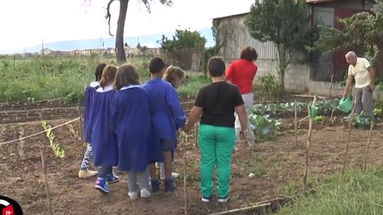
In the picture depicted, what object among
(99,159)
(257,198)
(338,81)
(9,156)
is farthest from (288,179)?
(338,81)

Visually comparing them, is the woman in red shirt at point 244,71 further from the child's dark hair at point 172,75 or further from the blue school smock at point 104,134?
the blue school smock at point 104,134

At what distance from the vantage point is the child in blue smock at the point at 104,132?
530cm

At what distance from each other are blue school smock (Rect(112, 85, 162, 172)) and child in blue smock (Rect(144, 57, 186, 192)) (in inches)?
3.9

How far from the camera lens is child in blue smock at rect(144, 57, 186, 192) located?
5.18m

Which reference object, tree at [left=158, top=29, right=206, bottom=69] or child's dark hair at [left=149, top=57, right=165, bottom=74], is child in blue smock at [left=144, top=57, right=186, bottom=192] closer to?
child's dark hair at [left=149, top=57, right=165, bottom=74]

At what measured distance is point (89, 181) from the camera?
6027 mm

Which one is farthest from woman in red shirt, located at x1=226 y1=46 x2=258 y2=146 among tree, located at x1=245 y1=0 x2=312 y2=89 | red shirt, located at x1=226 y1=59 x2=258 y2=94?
tree, located at x1=245 y1=0 x2=312 y2=89

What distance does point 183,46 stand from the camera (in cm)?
2372

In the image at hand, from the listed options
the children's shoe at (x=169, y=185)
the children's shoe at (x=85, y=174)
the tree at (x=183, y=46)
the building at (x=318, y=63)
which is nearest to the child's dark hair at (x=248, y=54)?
the children's shoe at (x=169, y=185)

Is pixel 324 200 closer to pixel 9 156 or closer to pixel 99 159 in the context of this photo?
pixel 99 159

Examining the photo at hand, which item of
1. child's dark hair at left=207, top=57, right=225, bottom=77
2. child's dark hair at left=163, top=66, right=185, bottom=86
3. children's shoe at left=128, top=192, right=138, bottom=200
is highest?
child's dark hair at left=207, top=57, right=225, bottom=77

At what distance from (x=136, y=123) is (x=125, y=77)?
45 centimetres

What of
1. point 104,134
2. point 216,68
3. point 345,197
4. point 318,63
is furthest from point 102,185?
point 318,63

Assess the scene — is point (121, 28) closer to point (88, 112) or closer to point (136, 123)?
point (88, 112)
